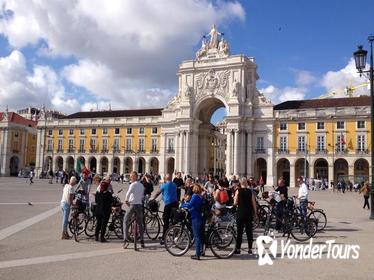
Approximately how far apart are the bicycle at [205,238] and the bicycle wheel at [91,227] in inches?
129

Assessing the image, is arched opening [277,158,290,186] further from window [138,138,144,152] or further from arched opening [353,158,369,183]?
window [138,138,144,152]

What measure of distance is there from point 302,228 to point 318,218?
1.48 meters

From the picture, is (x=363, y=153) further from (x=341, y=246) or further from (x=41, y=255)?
(x=41, y=255)

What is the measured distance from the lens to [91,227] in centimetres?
1259

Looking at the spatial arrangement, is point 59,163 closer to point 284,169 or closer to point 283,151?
point 284,169

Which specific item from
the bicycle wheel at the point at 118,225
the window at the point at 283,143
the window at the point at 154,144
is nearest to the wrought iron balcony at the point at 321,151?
the window at the point at 283,143

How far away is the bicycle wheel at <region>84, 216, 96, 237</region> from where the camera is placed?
40.8ft

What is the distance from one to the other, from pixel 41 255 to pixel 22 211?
350 inches

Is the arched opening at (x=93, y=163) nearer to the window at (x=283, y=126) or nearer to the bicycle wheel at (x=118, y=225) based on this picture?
the window at (x=283, y=126)

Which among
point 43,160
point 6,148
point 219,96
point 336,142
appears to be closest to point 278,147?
point 336,142

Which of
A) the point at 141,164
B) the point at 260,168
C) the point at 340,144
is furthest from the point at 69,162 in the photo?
the point at 340,144

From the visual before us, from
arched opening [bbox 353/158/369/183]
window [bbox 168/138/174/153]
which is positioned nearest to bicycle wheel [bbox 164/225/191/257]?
arched opening [bbox 353/158/369/183]

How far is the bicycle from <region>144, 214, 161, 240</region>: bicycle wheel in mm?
2703

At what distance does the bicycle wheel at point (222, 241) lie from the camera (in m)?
9.99
